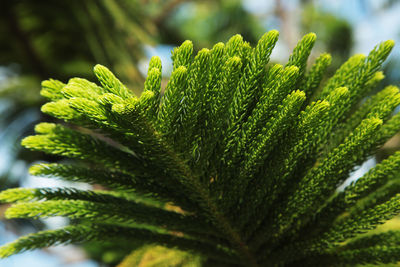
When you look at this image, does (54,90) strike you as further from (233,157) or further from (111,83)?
(233,157)

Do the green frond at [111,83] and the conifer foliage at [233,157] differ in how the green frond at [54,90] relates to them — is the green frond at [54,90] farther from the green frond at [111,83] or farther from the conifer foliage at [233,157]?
the green frond at [111,83]

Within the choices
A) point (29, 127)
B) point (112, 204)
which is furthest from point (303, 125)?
point (29, 127)

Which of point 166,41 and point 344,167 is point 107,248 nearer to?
point 344,167

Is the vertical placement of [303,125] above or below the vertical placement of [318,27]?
below

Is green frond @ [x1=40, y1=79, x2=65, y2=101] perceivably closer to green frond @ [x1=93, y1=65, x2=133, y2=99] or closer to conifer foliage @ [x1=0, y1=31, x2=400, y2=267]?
conifer foliage @ [x1=0, y1=31, x2=400, y2=267]

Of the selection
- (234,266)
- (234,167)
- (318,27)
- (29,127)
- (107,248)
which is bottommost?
(234,266)

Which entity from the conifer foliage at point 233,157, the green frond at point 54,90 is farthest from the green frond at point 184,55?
the green frond at point 54,90

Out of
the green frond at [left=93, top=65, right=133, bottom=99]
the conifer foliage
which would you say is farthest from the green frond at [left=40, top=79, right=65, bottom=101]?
the green frond at [left=93, top=65, right=133, bottom=99]

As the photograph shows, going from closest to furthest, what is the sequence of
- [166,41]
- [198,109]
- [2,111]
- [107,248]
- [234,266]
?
1. [198,109]
2. [234,266]
3. [107,248]
4. [2,111]
5. [166,41]

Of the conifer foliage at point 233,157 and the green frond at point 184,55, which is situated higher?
the green frond at point 184,55
